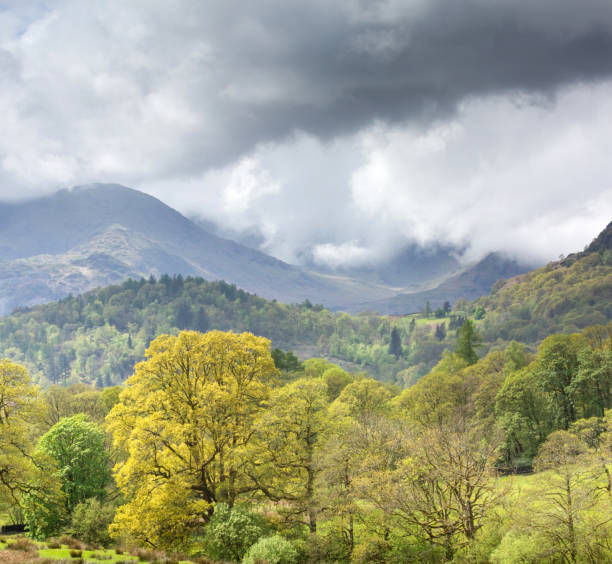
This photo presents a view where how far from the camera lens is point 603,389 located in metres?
63.9

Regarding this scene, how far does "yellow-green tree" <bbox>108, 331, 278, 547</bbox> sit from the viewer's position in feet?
111

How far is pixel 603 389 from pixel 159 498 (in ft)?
192

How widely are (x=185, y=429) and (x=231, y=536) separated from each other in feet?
25.5

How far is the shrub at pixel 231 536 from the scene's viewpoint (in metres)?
31.1

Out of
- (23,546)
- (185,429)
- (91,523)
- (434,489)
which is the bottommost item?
(91,523)

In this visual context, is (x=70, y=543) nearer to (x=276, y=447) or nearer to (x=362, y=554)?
(x=276, y=447)

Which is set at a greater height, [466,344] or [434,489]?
[466,344]

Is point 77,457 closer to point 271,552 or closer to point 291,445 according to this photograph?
point 291,445

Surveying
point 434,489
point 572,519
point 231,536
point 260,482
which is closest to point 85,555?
point 231,536

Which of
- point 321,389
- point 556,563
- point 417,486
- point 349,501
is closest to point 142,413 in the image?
point 321,389

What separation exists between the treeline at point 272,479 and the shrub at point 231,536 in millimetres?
96

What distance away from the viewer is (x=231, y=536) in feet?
101

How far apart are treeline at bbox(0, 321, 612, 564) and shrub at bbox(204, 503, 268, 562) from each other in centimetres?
10

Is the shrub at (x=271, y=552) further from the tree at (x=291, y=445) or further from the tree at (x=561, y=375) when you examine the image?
the tree at (x=561, y=375)
